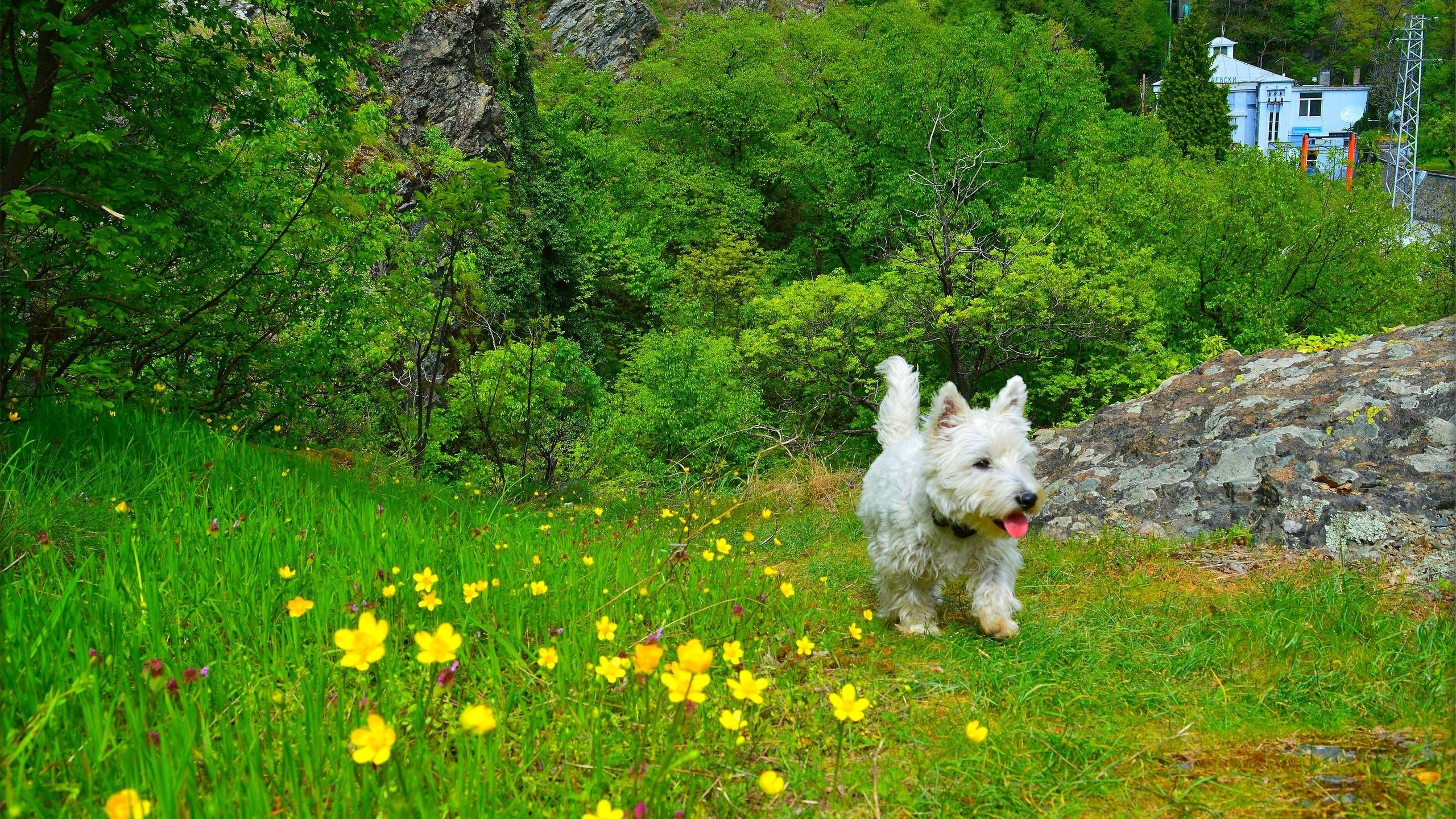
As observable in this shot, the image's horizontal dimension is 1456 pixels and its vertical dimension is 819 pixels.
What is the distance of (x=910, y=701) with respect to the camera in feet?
10.1

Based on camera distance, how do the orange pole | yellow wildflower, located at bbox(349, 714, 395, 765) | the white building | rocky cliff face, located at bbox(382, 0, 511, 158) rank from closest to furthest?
1. yellow wildflower, located at bbox(349, 714, 395, 765)
2. rocky cliff face, located at bbox(382, 0, 511, 158)
3. the orange pole
4. the white building

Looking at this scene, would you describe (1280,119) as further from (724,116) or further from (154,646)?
(154,646)

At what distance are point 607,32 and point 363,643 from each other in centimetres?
5901

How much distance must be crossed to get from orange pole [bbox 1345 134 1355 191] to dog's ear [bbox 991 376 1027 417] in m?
31.7

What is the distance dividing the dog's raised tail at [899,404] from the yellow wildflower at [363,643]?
439 cm

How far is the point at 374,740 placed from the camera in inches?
57.5

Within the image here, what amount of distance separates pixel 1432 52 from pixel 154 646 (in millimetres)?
57545

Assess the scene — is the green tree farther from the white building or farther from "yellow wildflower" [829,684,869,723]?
the white building

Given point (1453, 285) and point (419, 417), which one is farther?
point (1453, 285)

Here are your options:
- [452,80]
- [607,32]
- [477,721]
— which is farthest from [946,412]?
[607,32]

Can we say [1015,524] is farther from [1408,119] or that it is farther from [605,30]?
[605,30]

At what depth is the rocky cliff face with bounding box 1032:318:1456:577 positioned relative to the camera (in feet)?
17.1

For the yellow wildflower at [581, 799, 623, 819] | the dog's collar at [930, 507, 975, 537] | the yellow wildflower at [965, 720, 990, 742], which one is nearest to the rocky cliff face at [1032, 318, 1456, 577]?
the dog's collar at [930, 507, 975, 537]

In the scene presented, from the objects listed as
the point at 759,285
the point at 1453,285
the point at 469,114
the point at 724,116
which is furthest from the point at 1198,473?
the point at 1453,285
